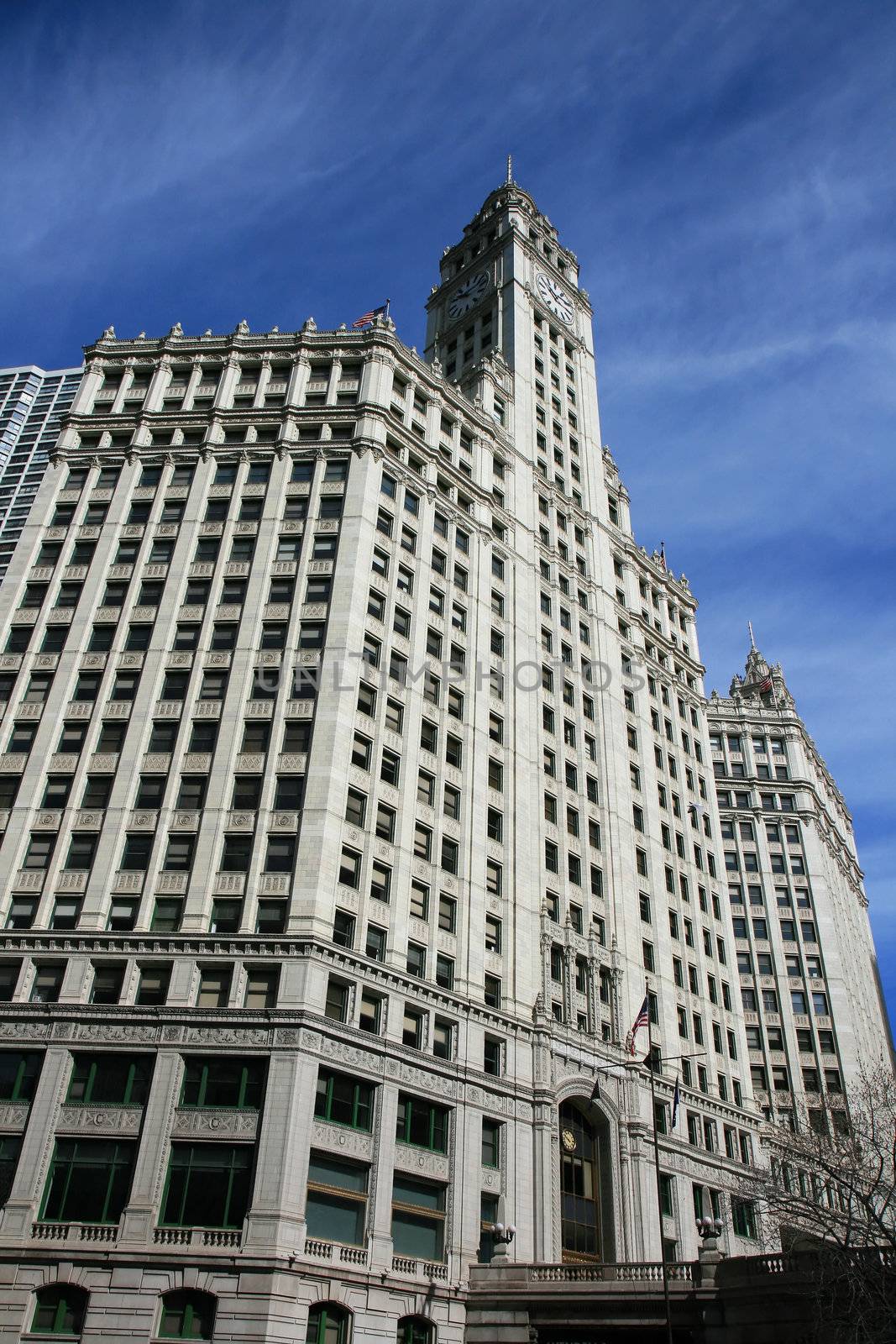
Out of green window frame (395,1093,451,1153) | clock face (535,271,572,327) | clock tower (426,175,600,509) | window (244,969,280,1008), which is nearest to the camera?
window (244,969,280,1008)

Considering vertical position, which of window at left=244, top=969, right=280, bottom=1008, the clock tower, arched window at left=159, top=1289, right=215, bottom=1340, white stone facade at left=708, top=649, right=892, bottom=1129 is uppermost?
the clock tower

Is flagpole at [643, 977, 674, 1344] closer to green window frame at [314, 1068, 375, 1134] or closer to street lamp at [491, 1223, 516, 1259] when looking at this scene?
street lamp at [491, 1223, 516, 1259]

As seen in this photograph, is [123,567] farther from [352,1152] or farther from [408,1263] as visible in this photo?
[408,1263]

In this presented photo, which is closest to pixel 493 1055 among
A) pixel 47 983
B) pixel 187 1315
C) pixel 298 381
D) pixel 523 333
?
pixel 187 1315

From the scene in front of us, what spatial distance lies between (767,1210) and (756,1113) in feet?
21.1

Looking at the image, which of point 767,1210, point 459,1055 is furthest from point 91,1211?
point 767,1210

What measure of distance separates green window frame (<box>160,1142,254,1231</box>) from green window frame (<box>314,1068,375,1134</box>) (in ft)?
11.8

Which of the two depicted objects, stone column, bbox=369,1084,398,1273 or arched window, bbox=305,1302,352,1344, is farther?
stone column, bbox=369,1084,398,1273

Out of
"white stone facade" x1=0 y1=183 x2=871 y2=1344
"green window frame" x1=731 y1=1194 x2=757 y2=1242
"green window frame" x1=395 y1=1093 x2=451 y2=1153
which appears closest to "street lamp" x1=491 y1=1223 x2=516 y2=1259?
"white stone facade" x1=0 y1=183 x2=871 y2=1344

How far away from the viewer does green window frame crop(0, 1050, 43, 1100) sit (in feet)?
145

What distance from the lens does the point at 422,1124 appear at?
49031 millimetres

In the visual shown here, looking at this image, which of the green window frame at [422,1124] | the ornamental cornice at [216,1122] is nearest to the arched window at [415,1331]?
the green window frame at [422,1124]

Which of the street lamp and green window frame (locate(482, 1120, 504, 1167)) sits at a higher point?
green window frame (locate(482, 1120, 504, 1167))

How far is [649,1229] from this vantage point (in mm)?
57000
